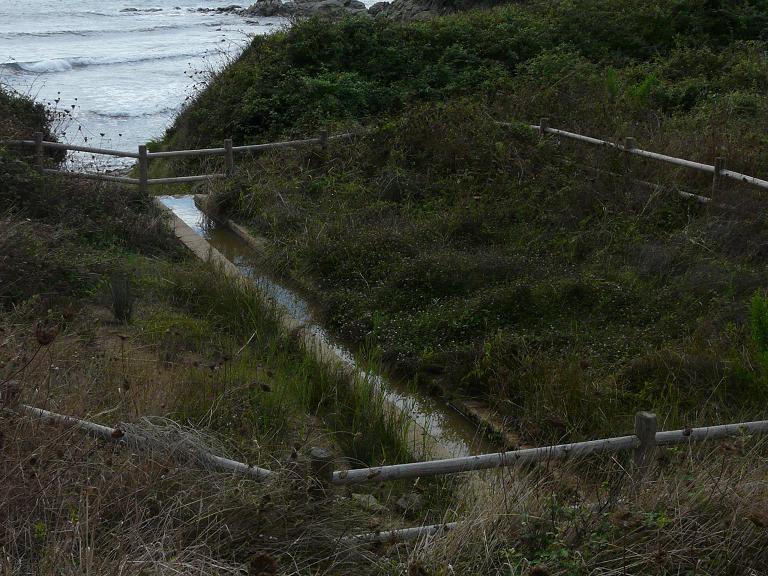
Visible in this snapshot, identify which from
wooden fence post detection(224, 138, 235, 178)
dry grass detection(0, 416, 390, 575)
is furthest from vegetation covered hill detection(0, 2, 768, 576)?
wooden fence post detection(224, 138, 235, 178)

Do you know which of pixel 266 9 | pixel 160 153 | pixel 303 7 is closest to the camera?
pixel 160 153

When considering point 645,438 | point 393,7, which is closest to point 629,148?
point 645,438

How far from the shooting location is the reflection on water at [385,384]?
24.7 feet

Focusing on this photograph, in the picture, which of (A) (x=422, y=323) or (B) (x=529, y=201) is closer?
(A) (x=422, y=323)

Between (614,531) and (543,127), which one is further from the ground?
(614,531)

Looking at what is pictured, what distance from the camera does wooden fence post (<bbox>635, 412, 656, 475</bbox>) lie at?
16.9 ft

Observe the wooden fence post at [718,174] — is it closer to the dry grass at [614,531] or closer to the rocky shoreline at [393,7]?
the dry grass at [614,531]

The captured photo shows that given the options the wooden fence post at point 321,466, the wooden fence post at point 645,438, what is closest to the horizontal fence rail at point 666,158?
the wooden fence post at point 645,438

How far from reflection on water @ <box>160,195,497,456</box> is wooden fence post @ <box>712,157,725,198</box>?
4949 mm

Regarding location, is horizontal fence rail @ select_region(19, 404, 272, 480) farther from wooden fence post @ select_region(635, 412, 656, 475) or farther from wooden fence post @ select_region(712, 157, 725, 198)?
wooden fence post @ select_region(712, 157, 725, 198)

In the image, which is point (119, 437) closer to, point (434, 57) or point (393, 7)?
point (434, 57)

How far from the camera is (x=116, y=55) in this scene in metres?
49.0

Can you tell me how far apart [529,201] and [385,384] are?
5015mm

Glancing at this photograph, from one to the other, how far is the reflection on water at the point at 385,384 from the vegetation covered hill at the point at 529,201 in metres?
0.22
